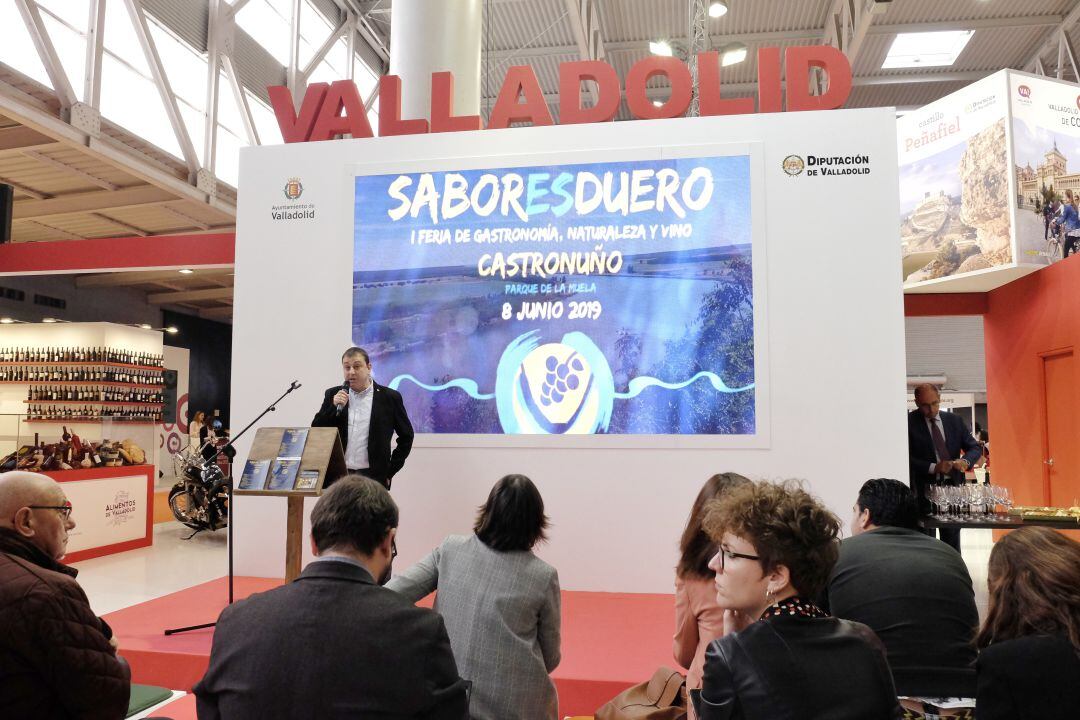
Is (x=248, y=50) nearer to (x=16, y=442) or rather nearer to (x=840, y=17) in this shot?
(x=16, y=442)

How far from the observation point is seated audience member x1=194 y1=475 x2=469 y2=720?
146 cm

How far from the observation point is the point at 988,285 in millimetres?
8938

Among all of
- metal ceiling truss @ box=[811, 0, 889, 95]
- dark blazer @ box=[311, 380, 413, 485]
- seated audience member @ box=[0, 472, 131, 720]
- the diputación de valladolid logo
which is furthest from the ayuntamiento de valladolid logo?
metal ceiling truss @ box=[811, 0, 889, 95]

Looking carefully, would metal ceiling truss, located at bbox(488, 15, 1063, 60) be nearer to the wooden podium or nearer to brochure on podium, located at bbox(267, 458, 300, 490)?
the wooden podium

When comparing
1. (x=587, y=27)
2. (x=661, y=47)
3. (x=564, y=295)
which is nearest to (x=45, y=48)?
(x=564, y=295)

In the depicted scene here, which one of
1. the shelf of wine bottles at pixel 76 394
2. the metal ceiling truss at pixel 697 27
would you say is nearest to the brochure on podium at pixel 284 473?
the metal ceiling truss at pixel 697 27

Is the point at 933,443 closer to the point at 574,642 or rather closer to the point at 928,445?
the point at 928,445

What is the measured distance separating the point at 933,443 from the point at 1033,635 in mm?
4660

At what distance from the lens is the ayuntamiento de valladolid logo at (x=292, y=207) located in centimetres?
586

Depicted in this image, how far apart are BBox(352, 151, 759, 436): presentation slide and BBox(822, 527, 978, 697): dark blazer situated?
2805 millimetres

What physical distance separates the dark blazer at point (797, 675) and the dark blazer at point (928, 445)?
486 cm

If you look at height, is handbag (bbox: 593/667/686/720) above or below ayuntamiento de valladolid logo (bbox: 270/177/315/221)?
below

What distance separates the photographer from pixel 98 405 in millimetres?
11430

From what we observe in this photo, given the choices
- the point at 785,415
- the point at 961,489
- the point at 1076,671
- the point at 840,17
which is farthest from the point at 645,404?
the point at 840,17
